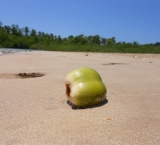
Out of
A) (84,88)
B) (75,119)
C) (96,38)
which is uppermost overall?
(96,38)

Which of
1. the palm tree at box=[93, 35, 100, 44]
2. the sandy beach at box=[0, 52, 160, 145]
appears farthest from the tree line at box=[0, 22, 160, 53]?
the sandy beach at box=[0, 52, 160, 145]

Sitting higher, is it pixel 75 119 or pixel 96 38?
pixel 96 38

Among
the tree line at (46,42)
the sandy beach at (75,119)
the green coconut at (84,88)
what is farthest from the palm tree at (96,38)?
the green coconut at (84,88)

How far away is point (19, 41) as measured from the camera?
63875 millimetres

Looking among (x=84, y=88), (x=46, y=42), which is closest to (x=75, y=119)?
(x=84, y=88)

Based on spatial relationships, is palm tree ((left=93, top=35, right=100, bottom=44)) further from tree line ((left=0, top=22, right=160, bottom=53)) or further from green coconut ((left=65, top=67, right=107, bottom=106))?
green coconut ((left=65, top=67, right=107, bottom=106))

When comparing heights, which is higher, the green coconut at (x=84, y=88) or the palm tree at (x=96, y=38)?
the palm tree at (x=96, y=38)

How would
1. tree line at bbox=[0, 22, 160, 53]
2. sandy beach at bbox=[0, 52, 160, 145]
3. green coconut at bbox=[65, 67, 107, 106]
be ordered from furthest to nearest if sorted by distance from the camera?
1. tree line at bbox=[0, 22, 160, 53]
2. green coconut at bbox=[65, 67, 107, 106]
3. sandy beach at bbox=[0, 52, 160, 145]

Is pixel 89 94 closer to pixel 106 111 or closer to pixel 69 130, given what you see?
pixel 106 111

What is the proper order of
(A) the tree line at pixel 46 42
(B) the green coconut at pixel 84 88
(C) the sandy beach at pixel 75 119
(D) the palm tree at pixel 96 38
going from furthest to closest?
1. (D) the palm tree at pixel 96 38
2. (A) the tree line at pixel 46 42
3. (B) the green coconut at pixel 84 88
4. (C) the sandy beach at pixel 75 119

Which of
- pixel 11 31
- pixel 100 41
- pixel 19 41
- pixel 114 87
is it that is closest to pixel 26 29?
pixel 11 31

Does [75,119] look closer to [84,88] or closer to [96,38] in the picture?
[84,88]

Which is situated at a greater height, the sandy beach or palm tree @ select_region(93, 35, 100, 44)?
palm tree @ select_region(93, 35, 100, 44)

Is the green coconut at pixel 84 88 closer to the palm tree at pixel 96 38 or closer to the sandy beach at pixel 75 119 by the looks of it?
the sandy beach at pixel 75 119
